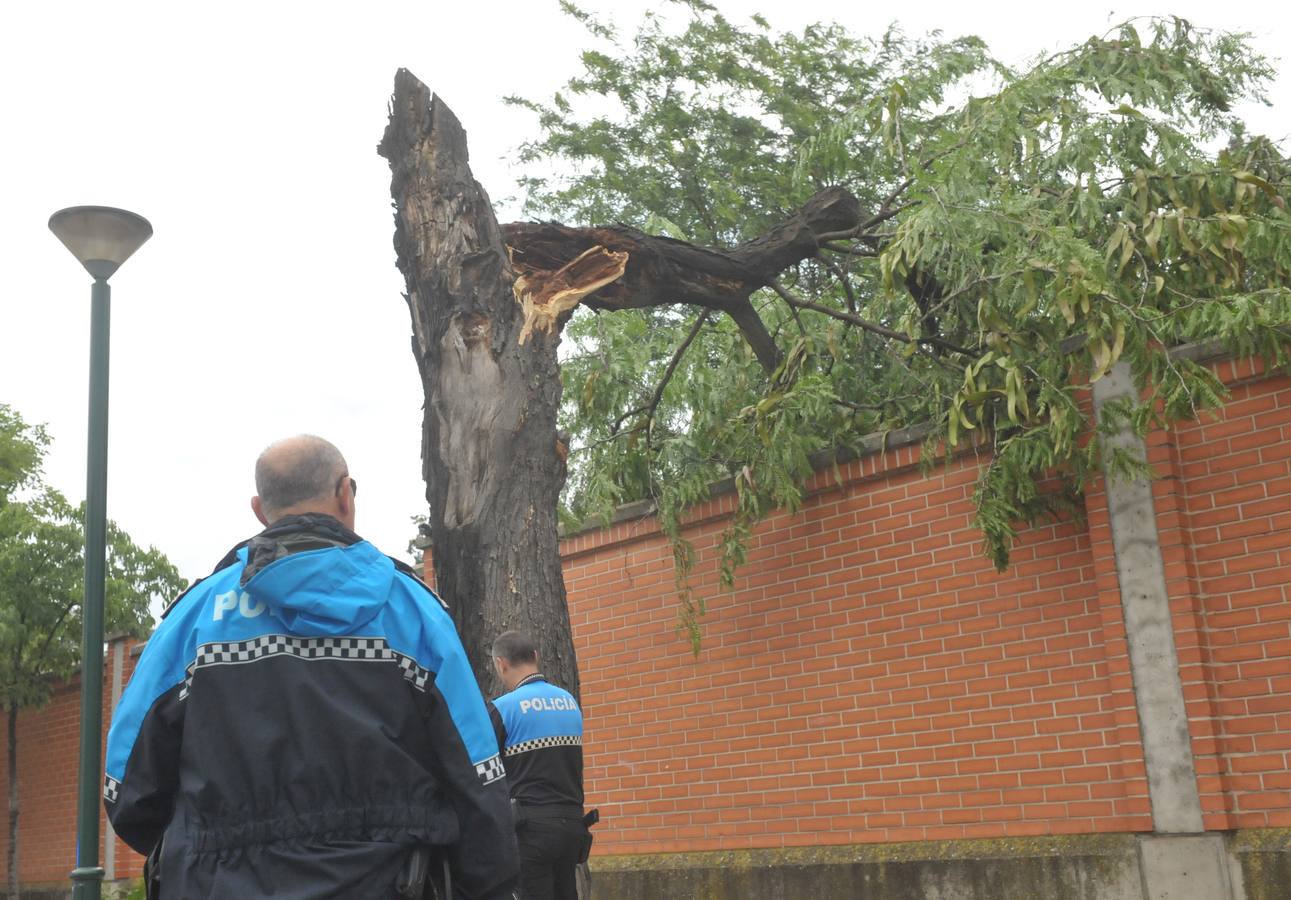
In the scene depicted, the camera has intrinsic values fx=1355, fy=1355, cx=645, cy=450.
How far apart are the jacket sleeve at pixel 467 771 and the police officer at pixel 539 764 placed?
2976mm

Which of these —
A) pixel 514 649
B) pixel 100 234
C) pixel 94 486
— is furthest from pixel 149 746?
pixel 100 234

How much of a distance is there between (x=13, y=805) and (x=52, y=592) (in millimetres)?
2625

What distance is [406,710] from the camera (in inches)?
110

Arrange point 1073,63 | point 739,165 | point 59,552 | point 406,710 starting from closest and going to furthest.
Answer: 1. point 406,710
2. point 1073,63
3. point 59,552
4. point 739,165

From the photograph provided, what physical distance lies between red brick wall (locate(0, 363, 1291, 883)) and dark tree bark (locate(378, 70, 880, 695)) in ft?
7.22

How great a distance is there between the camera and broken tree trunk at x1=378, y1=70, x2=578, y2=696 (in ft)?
20.1

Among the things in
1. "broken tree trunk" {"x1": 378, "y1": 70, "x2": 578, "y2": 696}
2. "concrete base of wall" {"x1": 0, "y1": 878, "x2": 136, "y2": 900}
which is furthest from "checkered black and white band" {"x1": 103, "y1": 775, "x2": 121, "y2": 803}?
"concrete base of wall" {"x1": 0, "y1": 878, "x2": 136, "y2": 900}

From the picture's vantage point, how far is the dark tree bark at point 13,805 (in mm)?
15680

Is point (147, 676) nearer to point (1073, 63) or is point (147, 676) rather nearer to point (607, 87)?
point (1073, 63)

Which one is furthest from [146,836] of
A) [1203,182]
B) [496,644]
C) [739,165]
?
[739,165]

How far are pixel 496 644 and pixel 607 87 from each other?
17206mm

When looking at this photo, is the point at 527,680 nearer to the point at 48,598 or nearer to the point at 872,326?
the point at 872,326

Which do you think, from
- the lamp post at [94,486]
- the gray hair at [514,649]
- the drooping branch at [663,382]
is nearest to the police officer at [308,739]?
the gray hair at [514,649]

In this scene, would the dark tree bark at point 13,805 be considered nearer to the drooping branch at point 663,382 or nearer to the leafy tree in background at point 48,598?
the leafy tree in background at point 48,598
